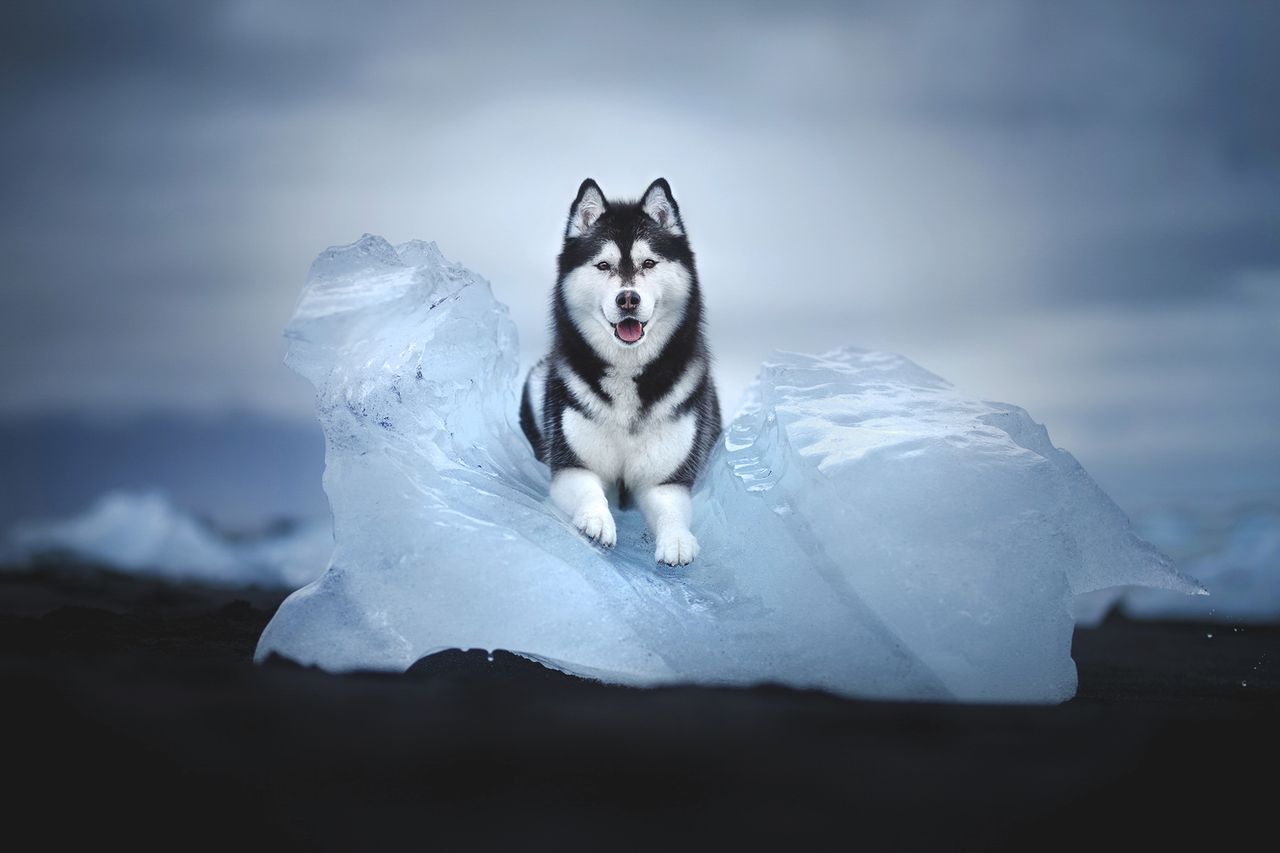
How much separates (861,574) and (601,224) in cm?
238

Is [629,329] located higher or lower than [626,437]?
higher

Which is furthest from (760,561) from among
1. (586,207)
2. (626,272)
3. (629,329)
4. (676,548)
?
(586,207)

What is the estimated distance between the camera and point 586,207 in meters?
5.05

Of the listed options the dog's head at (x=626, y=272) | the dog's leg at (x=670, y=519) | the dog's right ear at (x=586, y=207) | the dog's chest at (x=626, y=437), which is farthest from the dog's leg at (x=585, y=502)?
the dog's right ear at (x=586, y=207)

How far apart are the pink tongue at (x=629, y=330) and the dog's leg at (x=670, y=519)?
0.86m

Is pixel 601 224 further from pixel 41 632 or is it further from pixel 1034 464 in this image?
pixel 41 632

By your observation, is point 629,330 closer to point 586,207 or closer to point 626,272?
point 626,272

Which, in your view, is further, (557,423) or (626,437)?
(557,423)

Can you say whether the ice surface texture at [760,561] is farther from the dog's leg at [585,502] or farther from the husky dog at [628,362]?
the husky dog at [628,362]

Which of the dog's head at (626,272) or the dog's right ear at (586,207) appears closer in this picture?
the dog's head at (626,272)

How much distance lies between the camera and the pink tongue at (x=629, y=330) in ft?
15.1

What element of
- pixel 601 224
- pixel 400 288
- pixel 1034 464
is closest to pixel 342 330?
pixel 400 288

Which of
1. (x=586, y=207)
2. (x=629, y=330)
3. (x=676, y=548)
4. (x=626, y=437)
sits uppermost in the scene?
(x=586, y=207)

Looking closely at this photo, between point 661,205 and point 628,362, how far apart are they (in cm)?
101
